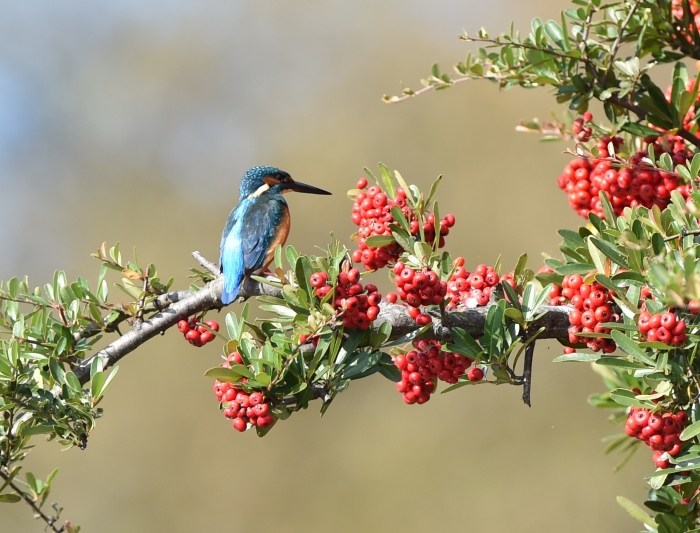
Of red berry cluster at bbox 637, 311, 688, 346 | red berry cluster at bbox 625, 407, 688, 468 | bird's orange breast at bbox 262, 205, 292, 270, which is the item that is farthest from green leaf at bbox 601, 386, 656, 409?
bird's orange breast at bbox 262, 205, 292, 270

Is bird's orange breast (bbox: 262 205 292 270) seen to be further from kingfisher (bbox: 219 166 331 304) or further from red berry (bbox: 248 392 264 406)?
red berry (bbox: 248 392 264 406)

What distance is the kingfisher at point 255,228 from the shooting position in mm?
2431

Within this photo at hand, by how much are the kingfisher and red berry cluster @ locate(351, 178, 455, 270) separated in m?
0.40

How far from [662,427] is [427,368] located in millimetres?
468

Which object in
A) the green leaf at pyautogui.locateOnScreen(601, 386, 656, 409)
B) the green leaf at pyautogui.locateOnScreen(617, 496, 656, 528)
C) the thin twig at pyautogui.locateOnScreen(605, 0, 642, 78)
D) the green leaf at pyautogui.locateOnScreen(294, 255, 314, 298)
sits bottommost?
the green leaf at pyautogui.locateOnScreen(617, 496, 656, 528)

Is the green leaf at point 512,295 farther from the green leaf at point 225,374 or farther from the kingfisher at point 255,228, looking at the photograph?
the kingfisher at point 255,228

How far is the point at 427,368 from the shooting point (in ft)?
5.45

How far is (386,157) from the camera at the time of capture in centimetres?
795

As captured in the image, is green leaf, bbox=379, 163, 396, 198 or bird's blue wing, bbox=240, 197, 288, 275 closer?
green leaf, bbox=379, 163, 396, 198

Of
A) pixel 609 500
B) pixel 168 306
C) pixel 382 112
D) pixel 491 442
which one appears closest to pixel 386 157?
pixel 382 112

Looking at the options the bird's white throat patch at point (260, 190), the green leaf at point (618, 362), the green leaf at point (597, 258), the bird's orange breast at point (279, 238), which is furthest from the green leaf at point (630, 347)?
the bird's white throat patch at point (260, 190)

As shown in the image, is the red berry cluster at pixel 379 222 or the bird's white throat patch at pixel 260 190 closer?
the red berry cluster at pixel 379 222

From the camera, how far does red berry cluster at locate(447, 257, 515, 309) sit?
5.59ft

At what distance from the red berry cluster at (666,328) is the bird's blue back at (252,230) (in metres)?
1.10
